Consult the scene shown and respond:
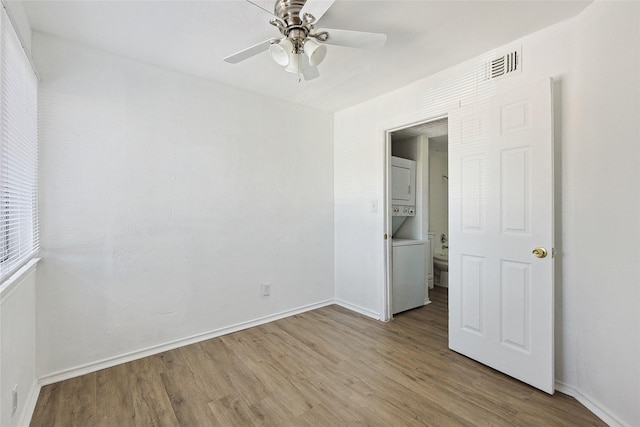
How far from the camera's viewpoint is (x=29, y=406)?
5.64 feet

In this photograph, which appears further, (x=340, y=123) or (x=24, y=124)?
(x=340, y=123)

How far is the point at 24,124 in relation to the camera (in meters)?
1.75

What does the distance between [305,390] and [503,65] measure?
2719mm

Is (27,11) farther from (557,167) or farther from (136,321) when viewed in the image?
(557,167)

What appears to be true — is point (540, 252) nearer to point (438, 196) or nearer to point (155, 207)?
point (155, 207)

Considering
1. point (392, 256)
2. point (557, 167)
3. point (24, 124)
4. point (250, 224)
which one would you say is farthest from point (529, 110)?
point (24, 124)

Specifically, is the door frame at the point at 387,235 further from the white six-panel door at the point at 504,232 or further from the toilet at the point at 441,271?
the toilet at the point at 441,271

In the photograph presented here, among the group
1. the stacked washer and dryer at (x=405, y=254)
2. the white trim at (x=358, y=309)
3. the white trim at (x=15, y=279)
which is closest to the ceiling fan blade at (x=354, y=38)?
the stacked washer and dryer at (x=405, y=254)

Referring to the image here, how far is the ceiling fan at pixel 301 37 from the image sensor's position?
1543 mm

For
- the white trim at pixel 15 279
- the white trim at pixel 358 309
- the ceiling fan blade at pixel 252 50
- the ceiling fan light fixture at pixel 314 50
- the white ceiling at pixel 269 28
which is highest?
the white ceiling at pixel 269 28

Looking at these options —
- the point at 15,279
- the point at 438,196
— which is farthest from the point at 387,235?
the point at 15,279

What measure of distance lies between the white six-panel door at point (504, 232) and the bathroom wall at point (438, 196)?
2.56 meters

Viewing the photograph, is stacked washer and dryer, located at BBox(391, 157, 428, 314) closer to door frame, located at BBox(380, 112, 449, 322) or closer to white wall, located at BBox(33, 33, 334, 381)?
door frame, located at BBox(380, 112, 449, 322)

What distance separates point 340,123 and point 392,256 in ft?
5.69
